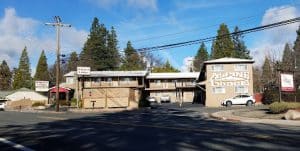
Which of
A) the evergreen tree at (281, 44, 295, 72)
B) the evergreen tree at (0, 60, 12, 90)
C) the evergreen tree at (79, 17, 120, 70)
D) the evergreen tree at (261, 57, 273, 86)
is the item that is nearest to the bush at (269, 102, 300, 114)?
the evergreen tree at (281, 44, 295, 72)

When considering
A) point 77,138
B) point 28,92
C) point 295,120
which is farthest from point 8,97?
point 77,138

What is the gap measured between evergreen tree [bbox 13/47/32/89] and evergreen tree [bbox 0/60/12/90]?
6446 mm

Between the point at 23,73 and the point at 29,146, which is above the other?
the point at 23,73

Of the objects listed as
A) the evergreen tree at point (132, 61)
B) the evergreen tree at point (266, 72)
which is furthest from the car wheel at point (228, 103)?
the evergreen tree at point (132, 61)

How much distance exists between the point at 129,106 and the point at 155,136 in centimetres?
4169

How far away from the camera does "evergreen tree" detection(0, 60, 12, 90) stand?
131250 mm

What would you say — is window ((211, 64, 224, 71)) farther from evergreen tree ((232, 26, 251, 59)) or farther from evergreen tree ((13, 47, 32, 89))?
evergreen tree ((13, 47, 32, 89))

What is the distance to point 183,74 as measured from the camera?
293 feet

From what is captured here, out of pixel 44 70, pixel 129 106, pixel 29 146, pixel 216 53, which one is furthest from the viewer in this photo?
pixel 44 70

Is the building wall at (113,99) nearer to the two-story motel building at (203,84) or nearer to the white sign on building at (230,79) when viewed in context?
the two-story motel building at (203,84)

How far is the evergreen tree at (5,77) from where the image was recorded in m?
131

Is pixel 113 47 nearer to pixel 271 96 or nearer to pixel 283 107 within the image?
pixel 271 96

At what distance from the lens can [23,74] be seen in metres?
126

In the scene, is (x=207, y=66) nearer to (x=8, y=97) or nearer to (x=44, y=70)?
(x=8, y=97)
